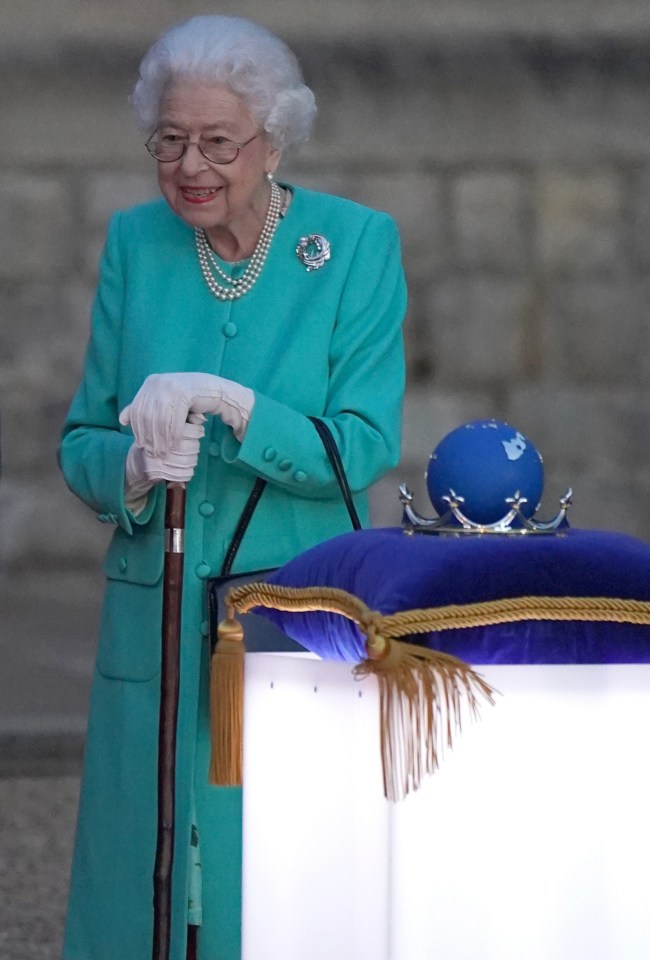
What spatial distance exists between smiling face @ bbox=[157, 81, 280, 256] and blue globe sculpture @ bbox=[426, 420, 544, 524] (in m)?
0.67

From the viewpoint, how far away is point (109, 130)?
6.45 m

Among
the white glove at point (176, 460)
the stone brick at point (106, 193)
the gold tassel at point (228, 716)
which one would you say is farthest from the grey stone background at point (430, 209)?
the gold tassel at point (228, 716)

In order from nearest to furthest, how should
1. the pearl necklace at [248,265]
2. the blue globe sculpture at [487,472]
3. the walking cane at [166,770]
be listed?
the blue globe sculpture at [487,472], the walking cane at [166,770], the pearl necklace at [248,265]

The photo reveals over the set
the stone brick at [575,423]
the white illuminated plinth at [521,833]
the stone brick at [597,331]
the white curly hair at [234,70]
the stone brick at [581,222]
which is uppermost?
the stone brick at [581,222]

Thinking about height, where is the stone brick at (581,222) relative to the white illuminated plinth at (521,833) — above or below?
above

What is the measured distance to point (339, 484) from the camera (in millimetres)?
2590

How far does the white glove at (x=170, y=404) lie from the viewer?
2396 mm

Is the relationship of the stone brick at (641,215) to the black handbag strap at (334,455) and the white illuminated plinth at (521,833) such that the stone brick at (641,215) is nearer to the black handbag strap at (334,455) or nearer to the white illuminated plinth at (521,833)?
the black handbag strap at (334,455)

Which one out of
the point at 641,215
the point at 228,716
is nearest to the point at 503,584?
the point at 228,716

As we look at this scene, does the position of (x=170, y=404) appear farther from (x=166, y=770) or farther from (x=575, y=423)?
(x=575, y=423)

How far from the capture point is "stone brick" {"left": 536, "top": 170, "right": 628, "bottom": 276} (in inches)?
255

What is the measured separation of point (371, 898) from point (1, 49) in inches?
194

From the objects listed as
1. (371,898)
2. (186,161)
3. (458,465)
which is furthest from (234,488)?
(371,898)

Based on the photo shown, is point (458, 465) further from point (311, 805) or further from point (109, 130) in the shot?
point (109, 130)
